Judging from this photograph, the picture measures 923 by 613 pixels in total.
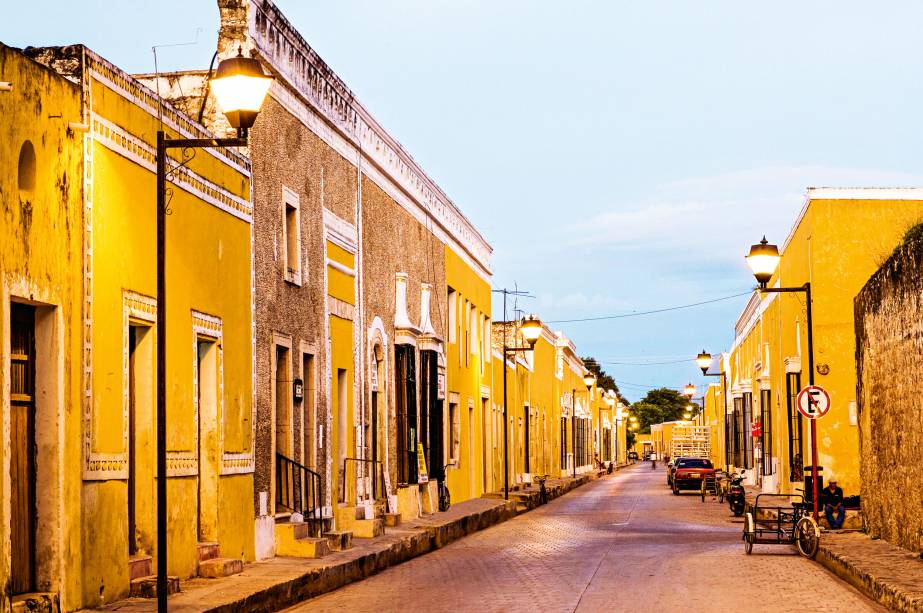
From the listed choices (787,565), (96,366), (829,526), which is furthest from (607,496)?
(96,366)

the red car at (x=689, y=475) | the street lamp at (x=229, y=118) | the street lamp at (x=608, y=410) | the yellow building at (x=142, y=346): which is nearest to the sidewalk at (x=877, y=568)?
the street lamp at (x=229, y=118)

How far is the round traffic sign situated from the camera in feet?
72.6

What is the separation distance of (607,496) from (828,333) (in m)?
20.6

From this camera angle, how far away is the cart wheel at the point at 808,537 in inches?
768

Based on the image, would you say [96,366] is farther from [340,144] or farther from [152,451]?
[340,144]

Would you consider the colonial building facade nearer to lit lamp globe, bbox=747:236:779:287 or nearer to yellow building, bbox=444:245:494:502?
yellow building, bbox=444:245:494:502

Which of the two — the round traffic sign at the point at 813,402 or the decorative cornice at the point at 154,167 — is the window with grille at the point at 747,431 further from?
the decorative cornice at the point at 154,167

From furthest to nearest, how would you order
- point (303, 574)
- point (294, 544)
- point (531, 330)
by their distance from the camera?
1. point (531, 330)
2. point (294, 544)
3. point (303, 574)

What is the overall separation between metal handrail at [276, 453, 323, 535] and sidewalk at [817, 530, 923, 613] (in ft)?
24.0

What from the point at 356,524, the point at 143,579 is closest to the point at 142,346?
the point at 143,579

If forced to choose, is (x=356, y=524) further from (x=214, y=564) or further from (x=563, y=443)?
(x=563, y=443)

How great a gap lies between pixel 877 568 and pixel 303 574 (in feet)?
21.8

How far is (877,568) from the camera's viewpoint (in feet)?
52.4

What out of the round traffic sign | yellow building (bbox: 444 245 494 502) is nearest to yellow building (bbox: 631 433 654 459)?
yellow building (bbox: 444 245 494 502)
